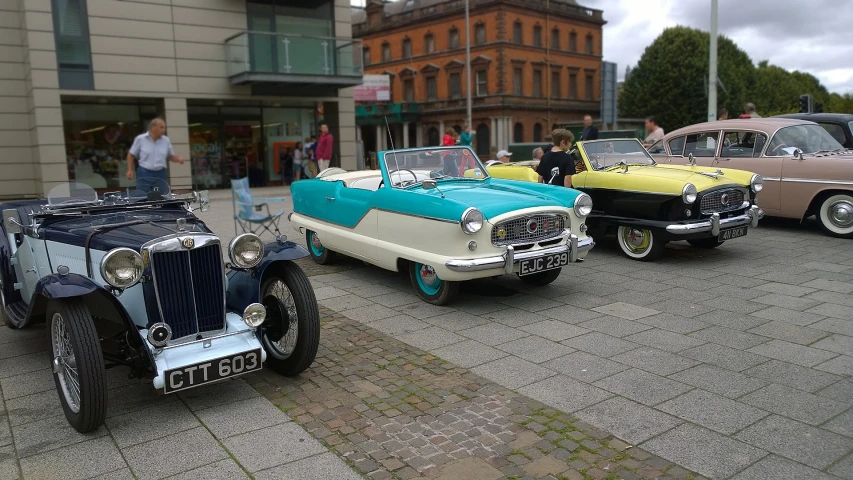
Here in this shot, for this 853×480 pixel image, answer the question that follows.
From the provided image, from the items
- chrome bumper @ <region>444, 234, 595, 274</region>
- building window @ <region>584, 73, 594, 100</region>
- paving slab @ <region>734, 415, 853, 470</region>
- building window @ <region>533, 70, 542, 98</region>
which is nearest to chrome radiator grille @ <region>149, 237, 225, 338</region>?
chrome bumper @ <region>444, 234, 595, 274</region>

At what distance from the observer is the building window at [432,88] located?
62.8 meters

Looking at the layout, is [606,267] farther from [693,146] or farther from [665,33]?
[665,33]

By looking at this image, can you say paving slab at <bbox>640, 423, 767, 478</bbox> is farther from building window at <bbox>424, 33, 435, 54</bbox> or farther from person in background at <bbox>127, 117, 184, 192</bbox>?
building window at <bbox>424, 33, 435, 54</bbox>

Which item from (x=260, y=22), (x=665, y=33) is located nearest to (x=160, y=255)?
(x=260, y=22)

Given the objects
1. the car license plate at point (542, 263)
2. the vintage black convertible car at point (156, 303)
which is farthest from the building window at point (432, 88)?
the vintage black convertible car at point (156, 303)

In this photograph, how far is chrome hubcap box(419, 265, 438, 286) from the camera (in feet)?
21.9

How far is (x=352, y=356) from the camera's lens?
5285 millimetres

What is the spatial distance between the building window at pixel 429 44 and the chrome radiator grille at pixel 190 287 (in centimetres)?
6084

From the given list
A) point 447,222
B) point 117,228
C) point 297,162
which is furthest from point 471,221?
point 297,162

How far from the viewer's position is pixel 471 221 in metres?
6.04

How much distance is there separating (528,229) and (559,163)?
2.70 m

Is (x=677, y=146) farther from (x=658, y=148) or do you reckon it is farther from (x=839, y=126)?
(x=839, y=126)

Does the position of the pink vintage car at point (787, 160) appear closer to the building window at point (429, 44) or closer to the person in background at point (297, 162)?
the person in background at point (297, 162)

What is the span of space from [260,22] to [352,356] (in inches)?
761
